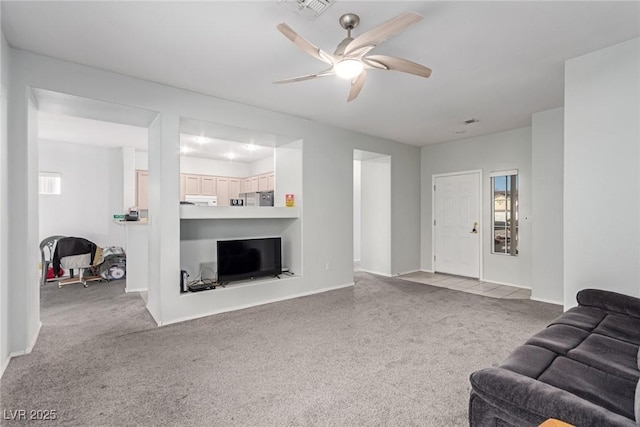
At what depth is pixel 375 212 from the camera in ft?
21.4

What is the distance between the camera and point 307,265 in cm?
480

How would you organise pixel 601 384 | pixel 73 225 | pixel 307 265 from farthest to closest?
pixel 73 225
pixel 307 265
pixel 601 384

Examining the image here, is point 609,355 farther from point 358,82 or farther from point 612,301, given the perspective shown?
point 358,82

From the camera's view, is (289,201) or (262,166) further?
(262,166)

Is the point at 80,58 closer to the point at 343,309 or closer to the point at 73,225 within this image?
the point at 343,309

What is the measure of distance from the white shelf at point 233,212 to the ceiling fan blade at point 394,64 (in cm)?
257

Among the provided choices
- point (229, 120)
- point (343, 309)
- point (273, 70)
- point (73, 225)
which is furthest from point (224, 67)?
point (73, 225)

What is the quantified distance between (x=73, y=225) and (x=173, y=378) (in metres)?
5.54

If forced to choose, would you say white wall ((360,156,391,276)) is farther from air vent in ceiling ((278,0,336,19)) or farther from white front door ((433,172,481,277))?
air vent in ceiling ((278,0,336,19))

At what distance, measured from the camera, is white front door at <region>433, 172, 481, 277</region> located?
19.1ft

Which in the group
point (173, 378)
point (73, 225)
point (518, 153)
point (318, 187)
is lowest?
point (173, 378)

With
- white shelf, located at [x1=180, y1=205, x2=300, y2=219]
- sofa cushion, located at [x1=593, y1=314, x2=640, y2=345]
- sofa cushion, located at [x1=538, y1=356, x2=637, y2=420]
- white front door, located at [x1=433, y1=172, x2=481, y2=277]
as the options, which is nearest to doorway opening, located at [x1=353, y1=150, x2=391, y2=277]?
white front door, located at [x1=433, y1=172, x2=481, y2=277]

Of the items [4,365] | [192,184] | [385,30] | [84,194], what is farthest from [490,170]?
[84,194]

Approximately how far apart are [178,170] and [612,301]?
4.28 meters
